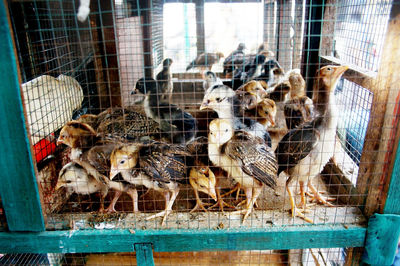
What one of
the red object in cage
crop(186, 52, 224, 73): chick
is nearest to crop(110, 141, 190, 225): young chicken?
the red object in cage

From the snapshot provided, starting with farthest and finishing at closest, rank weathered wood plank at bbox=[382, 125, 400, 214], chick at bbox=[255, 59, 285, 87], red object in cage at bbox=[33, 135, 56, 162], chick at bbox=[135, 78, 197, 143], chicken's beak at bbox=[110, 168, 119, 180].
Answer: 1. chick at bbox=[255, 59, 285, 87]
2. chick at bbox=[135, 78, 197, 143]
3. red object in cage at bbox=[33, 135, 56, 162]
4. chicken's beak at bbox=[110, 168, 119, 180]
5. weathered wood plank at bbox=[382, 125, 400, 214]

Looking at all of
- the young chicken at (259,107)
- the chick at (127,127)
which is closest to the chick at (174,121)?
the chick at (127,127)

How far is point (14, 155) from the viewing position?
2.05 metres

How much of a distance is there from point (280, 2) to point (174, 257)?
4657 millimetres

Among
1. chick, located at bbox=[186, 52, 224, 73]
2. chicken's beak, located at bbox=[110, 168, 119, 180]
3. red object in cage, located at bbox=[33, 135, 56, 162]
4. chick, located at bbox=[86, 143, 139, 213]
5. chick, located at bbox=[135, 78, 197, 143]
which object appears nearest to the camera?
chicken's beak, located at bbox=[110, 168, 119, 180]

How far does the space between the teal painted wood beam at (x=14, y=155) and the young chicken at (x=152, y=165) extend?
0.59 m

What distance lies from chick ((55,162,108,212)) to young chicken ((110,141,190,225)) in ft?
1.10

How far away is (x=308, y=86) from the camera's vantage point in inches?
164

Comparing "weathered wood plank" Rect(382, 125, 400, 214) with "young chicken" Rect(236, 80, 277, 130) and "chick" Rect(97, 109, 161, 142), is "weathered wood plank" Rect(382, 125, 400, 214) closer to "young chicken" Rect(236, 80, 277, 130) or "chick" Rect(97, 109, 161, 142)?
"young chicken" Rect(236, 80, 277, 130)

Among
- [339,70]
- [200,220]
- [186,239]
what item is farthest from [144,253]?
[339,70]

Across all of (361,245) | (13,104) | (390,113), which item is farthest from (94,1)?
(361,245)

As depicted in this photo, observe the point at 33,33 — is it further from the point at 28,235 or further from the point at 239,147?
the point at 239,147

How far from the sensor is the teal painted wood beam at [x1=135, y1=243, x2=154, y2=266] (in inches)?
89.5

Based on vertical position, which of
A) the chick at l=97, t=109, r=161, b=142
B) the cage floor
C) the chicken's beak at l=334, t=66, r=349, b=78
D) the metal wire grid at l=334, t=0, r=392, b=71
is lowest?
the cage floor
